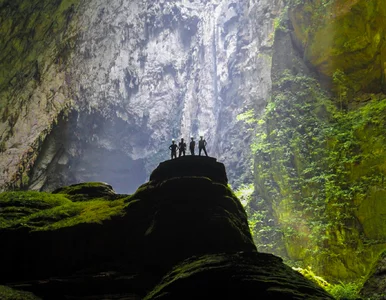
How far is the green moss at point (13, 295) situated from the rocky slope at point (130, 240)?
0.06ft

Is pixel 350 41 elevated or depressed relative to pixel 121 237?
elevated

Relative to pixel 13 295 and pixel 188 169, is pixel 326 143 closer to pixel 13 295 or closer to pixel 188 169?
pixel 188 169

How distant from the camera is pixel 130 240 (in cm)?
718

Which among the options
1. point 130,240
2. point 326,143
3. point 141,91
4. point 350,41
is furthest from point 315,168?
point 141,91

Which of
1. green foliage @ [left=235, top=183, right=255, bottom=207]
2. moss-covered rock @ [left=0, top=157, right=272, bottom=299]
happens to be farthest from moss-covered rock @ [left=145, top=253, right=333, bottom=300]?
green foliage @ [left=235, top=183, right=255, bottom=207]

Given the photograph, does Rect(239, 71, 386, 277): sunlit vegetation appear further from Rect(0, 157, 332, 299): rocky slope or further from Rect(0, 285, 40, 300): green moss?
Rect(0, 285, 40, 300): green moss

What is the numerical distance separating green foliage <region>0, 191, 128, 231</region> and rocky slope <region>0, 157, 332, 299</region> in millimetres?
21

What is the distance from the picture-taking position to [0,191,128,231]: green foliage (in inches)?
277

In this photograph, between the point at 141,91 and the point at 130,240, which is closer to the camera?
the point at 130,240

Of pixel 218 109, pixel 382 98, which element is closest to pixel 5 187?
pixel 382 98

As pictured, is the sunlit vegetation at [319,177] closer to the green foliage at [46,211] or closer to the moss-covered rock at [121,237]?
the moss-covered rock at [121,237]

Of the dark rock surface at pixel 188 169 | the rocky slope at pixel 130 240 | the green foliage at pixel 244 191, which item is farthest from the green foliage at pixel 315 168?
the dark rock surface at pixel 188 169

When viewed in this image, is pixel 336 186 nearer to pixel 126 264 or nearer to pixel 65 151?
pixel 126 264

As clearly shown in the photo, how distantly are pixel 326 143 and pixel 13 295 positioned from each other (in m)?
16.4
